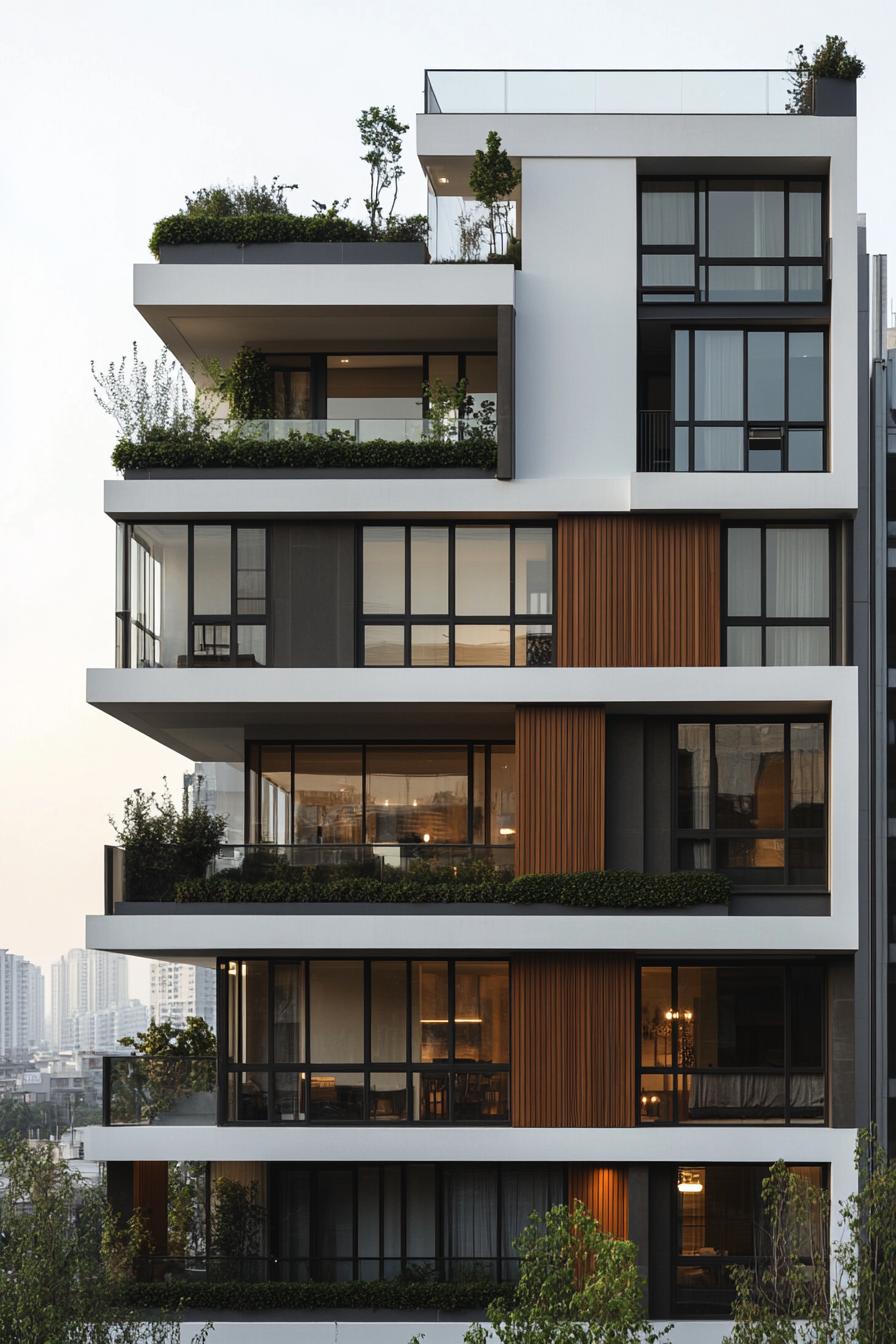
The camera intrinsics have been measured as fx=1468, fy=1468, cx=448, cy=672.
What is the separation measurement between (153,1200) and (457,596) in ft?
37.0

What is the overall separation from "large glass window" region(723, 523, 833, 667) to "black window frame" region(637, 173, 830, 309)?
145 inches

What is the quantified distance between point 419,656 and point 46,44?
1948 centimetres

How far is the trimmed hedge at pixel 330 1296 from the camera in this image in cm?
2225

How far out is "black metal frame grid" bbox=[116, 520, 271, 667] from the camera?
Result: 77.6 feet

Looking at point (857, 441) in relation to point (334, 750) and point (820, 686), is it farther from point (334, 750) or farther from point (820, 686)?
point (334, 750)

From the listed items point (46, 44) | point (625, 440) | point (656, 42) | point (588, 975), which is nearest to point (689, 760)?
point (588, 975)

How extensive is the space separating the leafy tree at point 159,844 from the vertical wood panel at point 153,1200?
477 centimetres

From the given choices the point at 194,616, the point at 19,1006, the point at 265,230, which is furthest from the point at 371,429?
the point at 19,1006

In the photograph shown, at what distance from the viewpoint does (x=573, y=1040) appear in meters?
22.8

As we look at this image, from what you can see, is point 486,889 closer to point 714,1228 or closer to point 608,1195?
point 608,1195

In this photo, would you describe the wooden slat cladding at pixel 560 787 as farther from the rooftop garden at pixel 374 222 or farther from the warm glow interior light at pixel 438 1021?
the rooftop garden at pixel 374 222

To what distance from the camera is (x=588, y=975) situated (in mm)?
22953

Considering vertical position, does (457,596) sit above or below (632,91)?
below

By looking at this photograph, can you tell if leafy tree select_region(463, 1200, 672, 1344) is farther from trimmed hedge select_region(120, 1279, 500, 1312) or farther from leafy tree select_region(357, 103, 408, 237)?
leafy tree select_region(357, 103, 408, 237)
